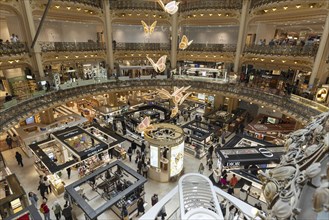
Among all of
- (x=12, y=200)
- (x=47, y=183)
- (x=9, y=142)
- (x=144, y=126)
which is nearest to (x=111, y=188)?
(x=47, y=183)

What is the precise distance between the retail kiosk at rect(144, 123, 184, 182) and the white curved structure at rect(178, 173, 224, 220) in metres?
7.42

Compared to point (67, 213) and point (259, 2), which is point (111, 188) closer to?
point (67, 213)

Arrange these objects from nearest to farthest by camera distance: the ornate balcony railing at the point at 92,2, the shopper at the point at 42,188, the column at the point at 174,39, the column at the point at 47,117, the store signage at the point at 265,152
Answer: the shopper at the point at 42,188
the store signage at the point at 265,152
the column at the point at 47,117
the ornate balcony railing at the point at 92,2
the column at the point at 174,39

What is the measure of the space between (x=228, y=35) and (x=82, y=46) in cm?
1873

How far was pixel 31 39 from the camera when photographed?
59.7ft

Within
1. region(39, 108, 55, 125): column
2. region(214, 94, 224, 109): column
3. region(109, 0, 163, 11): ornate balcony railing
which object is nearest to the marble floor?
region(39, 108, 55, 125): column

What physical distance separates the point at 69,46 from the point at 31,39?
3.60 m

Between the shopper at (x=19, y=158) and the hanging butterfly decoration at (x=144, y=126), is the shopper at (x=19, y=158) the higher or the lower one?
the lower one

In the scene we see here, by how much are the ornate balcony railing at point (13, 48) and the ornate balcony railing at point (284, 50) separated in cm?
2252

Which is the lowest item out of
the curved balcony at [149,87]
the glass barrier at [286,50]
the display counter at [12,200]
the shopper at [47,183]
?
the shopper at [47,183]

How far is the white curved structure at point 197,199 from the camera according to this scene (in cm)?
361

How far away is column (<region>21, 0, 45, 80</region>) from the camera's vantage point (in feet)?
56.3

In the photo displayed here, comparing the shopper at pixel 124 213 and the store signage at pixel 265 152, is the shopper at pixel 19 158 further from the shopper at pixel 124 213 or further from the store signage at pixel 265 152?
the store signage at pixel 265 152

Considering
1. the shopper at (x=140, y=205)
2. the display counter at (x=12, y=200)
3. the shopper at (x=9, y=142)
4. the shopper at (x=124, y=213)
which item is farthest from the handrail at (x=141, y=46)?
the shopper at (x=124, y=213)
